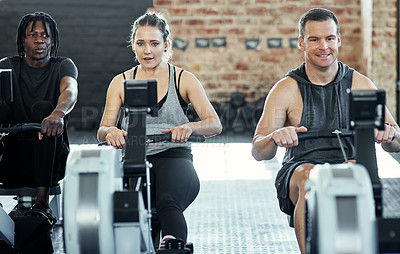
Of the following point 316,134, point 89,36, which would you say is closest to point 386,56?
point 89,36

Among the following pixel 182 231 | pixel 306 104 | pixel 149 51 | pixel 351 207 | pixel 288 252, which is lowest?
pixel 288 252

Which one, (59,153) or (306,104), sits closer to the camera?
(306,104)

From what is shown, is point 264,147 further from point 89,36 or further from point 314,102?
point 89,36

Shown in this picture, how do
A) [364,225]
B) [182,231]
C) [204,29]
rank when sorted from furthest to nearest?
[204,29] → [182,231] → [364,225]

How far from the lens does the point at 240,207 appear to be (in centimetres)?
422

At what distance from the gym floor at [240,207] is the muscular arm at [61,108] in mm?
601

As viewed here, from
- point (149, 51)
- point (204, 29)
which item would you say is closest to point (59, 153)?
point (149, 51)

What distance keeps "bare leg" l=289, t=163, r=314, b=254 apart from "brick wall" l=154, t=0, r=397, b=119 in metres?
5.28

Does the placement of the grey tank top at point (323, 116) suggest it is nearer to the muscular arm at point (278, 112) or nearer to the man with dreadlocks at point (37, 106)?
the muscular arm at point (278, 112)

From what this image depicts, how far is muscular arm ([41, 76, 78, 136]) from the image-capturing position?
321 centimetres

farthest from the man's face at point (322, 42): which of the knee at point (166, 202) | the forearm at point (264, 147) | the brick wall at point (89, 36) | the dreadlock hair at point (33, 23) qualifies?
the brick wall at point (89, 36)

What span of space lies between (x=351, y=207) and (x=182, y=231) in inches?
34.2

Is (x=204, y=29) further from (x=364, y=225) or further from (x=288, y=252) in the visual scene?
(x=364, y=225)

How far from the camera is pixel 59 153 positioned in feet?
11.8
